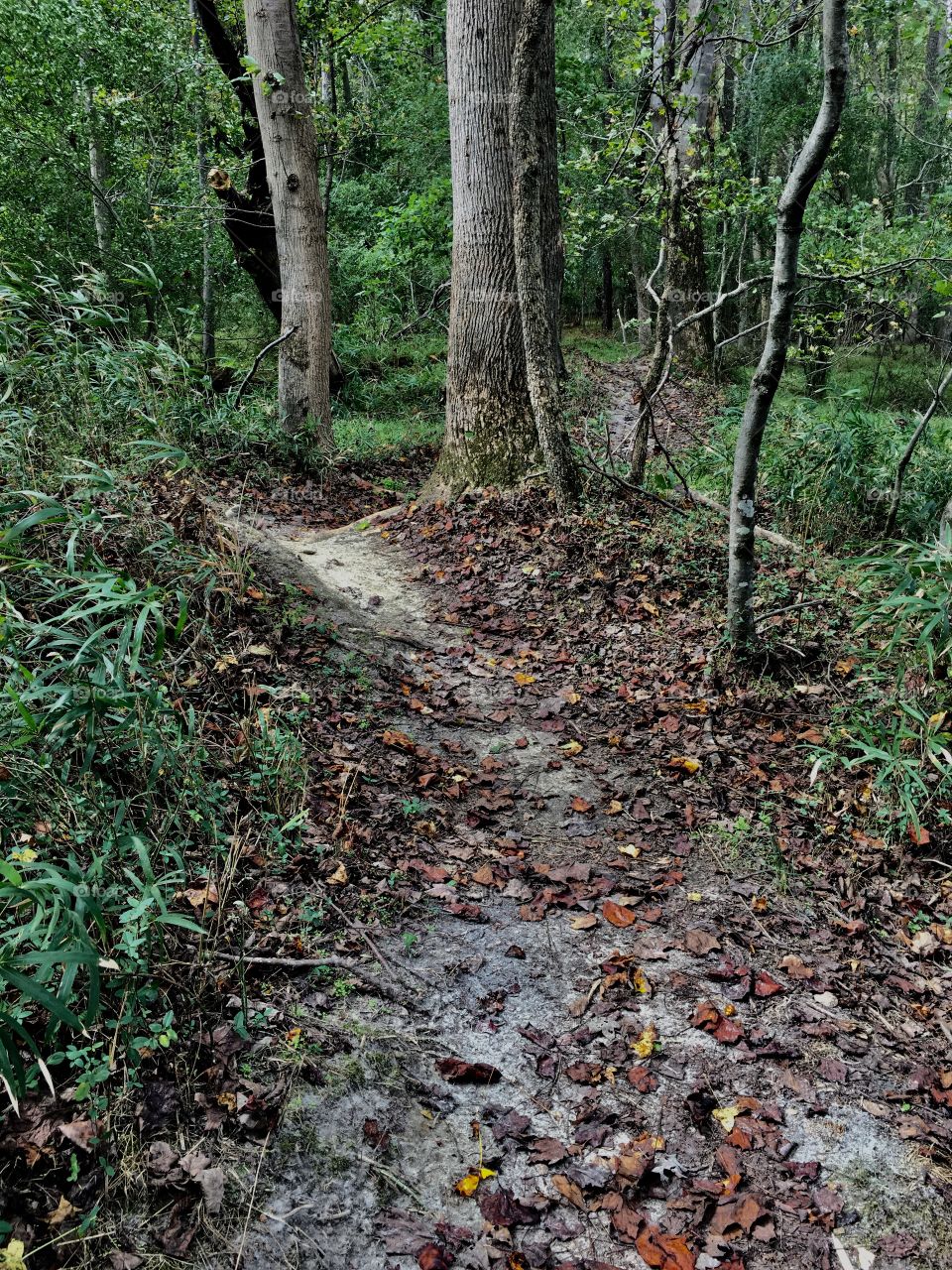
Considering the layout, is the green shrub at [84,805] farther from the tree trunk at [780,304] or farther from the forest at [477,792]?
the tree trunk at [780,304]

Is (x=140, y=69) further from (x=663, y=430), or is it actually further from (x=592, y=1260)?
(x=592, y=1260)

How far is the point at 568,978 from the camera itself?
2941 millimetres

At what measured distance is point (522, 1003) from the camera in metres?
2.82

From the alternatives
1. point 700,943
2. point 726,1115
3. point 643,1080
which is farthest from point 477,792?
point 726,1115

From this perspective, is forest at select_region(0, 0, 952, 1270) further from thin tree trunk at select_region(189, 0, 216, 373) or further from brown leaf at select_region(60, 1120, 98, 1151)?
thin tree trunk at select_region(189, 0, 216, 373)

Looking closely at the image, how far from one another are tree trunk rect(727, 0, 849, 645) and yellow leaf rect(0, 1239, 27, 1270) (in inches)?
164

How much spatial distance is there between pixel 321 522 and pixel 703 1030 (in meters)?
5.61

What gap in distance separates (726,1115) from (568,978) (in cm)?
68

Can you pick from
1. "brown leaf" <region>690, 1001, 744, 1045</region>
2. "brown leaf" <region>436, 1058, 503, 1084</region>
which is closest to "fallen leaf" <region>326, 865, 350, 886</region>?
"brown leaf" <region>436, 1058, 503, 1084</region>

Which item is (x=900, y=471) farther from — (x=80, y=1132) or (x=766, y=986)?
(x=80, y=1132)

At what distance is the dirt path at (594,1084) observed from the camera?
2102mm

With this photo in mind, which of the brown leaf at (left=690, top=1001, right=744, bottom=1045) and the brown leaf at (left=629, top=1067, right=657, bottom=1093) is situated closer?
the brown leaf at (left=629, top=1067, right=657, bottom=1093)

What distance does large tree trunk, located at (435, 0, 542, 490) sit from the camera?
6.37 meters

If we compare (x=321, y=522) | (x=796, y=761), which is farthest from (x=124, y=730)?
(x=321, y=522)
